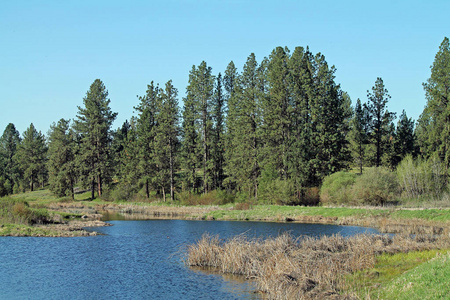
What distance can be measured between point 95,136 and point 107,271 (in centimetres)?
6395

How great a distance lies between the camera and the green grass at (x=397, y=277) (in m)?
14.2

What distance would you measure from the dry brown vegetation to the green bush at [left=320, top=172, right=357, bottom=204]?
2892 cm

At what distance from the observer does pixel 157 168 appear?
8012cm

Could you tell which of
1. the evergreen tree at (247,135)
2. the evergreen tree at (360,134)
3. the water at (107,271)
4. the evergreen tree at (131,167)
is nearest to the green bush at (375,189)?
the water at (107,271)

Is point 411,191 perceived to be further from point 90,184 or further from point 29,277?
point 90,184

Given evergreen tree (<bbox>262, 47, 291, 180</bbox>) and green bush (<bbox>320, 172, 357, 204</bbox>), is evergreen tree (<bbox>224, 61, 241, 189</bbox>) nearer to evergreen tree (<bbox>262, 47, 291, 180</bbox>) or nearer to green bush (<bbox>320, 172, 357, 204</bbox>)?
evergreen tree (<bbox>262, 47, 291, 180</bbox>)

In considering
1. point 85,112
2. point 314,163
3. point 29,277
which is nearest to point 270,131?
point 314,163

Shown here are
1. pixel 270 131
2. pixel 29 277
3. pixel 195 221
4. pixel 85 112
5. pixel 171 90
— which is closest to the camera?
pixel 29 277

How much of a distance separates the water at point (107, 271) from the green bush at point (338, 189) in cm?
1836

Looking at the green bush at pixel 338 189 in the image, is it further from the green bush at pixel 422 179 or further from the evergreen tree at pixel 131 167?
the evergreen tree at pixel 131 167

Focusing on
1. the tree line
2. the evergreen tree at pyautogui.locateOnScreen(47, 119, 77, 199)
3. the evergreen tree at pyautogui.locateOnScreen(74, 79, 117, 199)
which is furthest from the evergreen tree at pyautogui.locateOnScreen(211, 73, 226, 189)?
the evergreen tree at pyautogui.locateOnScreen(47, 119, 77, 199)

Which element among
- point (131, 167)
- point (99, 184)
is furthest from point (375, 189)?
point (99, 184)

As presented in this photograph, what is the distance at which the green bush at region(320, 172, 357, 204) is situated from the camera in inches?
2201

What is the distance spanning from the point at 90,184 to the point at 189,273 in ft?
226
